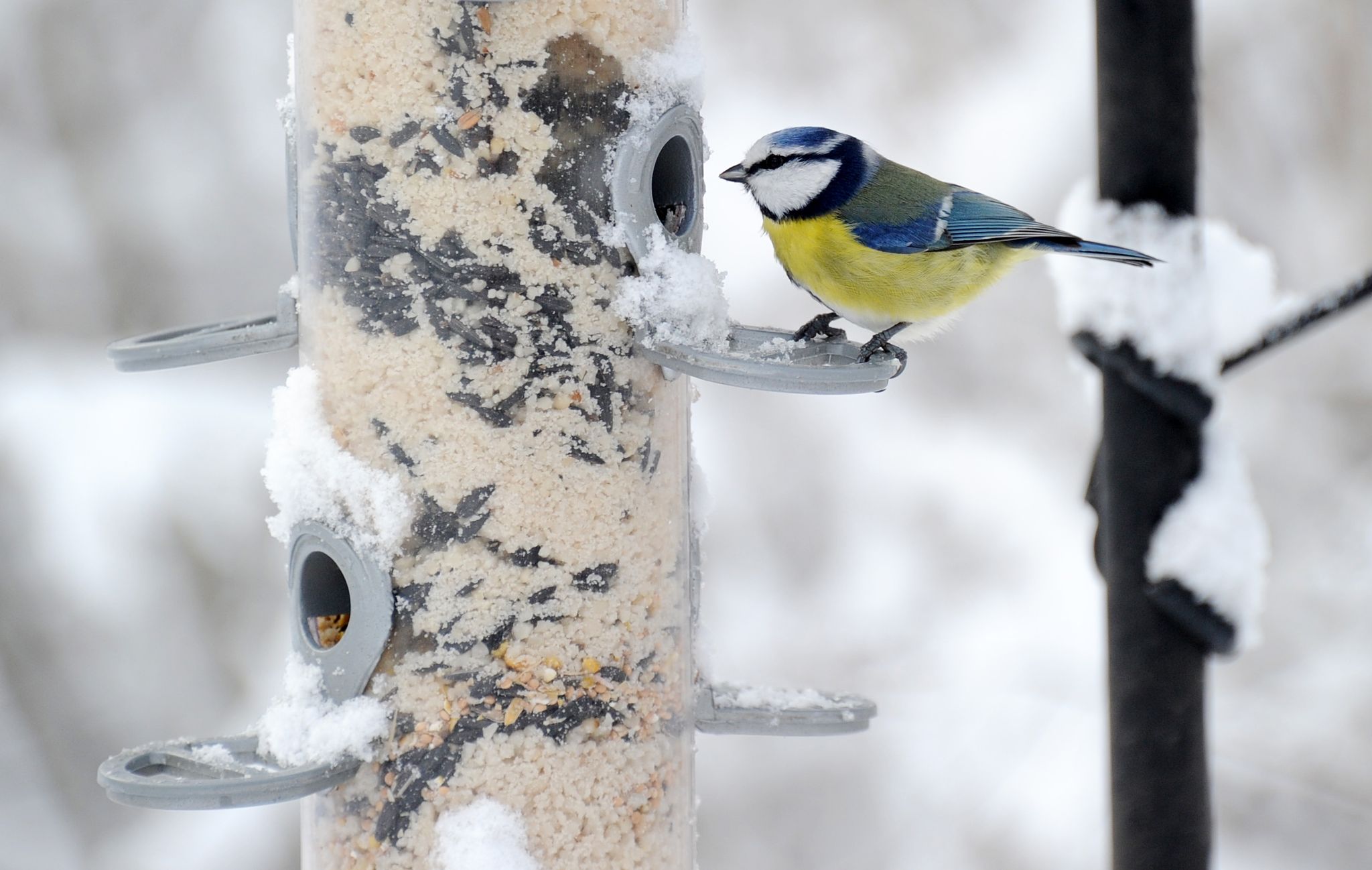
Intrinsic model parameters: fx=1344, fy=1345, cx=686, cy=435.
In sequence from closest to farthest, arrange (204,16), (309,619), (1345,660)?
(309,619)
(1345,660)
(204,16)

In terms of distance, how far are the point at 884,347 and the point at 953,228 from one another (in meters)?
0.38

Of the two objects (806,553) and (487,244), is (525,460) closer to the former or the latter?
(487,244)

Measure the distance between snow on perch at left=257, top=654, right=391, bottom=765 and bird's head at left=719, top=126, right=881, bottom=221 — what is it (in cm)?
104

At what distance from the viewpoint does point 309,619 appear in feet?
5.61

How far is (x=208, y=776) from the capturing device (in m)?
1.60

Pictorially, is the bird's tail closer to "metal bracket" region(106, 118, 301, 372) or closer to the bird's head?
the bird's head

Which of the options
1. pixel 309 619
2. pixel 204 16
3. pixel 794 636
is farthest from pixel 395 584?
pixel 204 16

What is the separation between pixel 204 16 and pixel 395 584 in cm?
441

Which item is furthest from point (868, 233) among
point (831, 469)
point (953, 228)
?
point (831, 469)

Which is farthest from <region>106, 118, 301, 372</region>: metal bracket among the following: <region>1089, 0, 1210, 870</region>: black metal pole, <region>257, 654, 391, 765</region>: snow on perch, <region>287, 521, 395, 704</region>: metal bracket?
<region>1089, 0, 1210, 870</region>: black metal pole

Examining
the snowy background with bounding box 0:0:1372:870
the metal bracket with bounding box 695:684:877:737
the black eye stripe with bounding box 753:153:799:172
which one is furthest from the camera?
the snowy background with bounding box 0:0:1372:870

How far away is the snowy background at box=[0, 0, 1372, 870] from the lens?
14.7 feet

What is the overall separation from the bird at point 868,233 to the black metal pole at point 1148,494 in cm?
84

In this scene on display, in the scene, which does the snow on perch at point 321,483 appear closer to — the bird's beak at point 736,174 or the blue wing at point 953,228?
the bird's beak at point 736,174
